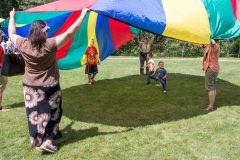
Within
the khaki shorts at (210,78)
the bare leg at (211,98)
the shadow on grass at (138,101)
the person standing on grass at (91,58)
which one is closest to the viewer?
the shadow on grass at (138,101)

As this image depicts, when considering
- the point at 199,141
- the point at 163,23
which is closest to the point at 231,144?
the point at 199,141

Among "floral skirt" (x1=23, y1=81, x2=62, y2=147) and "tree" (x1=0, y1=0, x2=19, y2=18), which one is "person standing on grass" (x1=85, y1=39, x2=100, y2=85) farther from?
"tree" (x1=0, y1=0, x2=19, y2=18)

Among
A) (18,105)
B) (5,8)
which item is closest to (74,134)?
(18,105)

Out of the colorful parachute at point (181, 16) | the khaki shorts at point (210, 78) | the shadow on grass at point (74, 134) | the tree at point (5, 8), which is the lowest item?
the shadow on grass at point (74, 134)

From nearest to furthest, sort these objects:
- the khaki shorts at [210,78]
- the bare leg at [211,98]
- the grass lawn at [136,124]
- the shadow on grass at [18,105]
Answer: the grass lawn at [136,124]
the khaki shorts at [210,78]
the bare leg at [211,98]
the shadow on grass at [18,105]

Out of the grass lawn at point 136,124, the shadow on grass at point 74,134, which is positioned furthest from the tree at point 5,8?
the shadow on grass at point 74,134

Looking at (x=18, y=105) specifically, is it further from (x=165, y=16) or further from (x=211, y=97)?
(x=211, y=97)

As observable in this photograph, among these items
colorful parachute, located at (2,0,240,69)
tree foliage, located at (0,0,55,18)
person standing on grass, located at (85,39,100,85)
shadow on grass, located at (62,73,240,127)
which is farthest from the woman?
tree foliage, located at (0,0,55,18)

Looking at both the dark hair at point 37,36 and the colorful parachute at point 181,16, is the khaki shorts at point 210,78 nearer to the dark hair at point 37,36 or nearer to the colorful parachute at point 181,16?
the colorful parachute at point 181,16

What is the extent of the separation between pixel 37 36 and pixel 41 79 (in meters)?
0.52

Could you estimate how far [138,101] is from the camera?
17.8ft

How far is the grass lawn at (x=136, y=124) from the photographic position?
3.14 m

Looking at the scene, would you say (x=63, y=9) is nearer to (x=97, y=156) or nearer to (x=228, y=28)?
(x=97, y=156)

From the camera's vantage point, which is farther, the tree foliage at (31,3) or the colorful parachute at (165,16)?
the tree foliage at (31,3)
